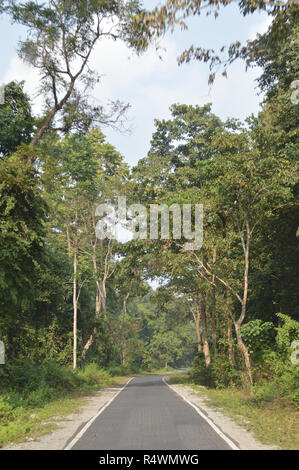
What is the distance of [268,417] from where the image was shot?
1181cm

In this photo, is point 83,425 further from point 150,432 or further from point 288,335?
point 288,335

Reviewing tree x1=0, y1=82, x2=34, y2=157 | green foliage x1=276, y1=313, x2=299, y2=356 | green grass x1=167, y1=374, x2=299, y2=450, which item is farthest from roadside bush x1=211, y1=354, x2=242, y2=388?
tree x1=0, y1=82, x2=34, y2=157

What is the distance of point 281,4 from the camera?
8164mm

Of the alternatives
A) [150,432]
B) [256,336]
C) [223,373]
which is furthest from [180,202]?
[150,432]

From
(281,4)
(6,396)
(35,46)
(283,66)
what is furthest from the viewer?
(283,66)

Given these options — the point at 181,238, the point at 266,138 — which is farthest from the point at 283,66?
the point at 181,238

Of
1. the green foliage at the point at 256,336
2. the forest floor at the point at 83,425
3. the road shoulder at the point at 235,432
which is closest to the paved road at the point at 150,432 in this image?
the road shoulder at the point at 235,432

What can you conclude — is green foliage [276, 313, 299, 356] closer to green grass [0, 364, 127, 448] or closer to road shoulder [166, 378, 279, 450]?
road shoulder [166, 378, 279, 450]

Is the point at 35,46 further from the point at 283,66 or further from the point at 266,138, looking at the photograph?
the point at 283,66

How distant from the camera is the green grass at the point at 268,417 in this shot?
8.87 m

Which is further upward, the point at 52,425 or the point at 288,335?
the point at 288,335

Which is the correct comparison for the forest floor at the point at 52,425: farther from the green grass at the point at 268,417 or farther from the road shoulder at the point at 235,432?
the green grass at the point at 268,417

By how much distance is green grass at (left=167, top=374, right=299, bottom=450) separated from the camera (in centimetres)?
887
